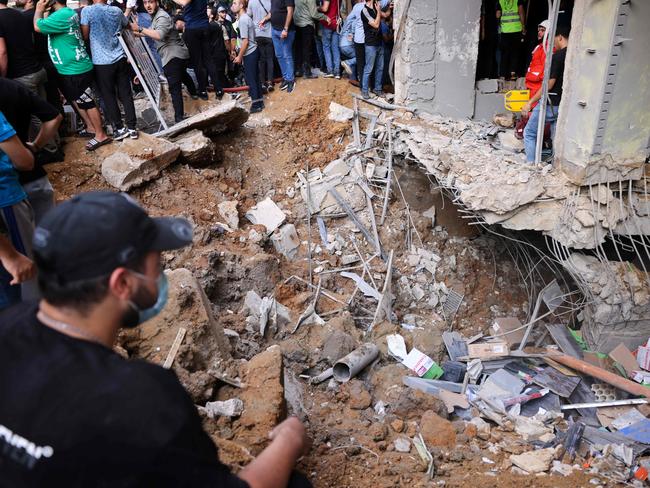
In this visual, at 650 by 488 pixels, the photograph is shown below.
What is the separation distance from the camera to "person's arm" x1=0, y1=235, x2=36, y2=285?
3.28 metres

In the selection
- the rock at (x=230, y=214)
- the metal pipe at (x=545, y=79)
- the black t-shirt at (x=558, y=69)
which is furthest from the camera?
the rock at (x=230, y=214)

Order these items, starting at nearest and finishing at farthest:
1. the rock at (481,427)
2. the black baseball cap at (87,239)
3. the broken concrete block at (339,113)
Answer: the black baseball cap at (87,239), the rock at (481,427), the broken concrete block at (339,113)

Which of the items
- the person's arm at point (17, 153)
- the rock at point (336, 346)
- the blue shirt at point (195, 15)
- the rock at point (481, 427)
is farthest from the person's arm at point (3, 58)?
the rock at point (481, 427)

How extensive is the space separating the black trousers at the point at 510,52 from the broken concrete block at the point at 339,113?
3.03 m

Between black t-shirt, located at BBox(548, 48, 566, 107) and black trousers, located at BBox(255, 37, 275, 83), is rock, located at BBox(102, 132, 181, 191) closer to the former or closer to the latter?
black trousers, located at BBox(255, 37, 275, 83)

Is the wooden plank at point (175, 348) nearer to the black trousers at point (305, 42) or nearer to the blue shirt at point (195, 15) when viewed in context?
the blue shirt at point (195, 15)

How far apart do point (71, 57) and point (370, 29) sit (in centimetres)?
521

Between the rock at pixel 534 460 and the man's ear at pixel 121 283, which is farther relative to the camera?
the rock at pixel 534 460

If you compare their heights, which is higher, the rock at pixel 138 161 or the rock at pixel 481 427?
the rock at pixel 138 161

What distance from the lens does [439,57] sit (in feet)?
31.4

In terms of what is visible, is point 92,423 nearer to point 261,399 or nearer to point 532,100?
point 261,399

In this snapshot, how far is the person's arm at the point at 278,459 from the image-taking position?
6.18 ft

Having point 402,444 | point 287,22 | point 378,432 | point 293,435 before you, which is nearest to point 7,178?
point 293,435

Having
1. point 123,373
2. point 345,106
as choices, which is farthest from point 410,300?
point 123,373
